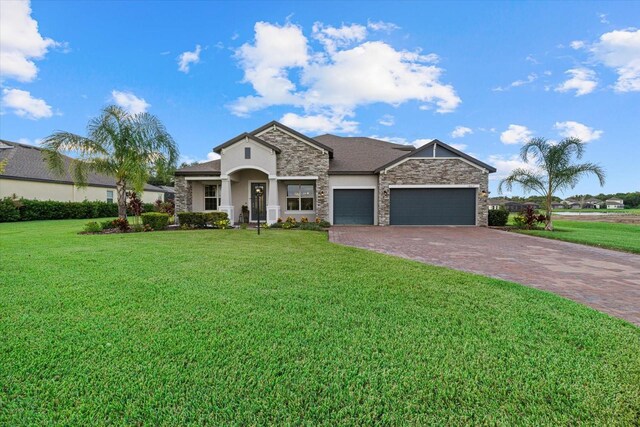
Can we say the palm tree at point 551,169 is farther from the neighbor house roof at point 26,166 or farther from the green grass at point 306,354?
the neighbor house roof at point 26,166

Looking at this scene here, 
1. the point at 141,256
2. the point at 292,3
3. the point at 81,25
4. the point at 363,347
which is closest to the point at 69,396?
the point at 363,347

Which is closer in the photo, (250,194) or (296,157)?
(296,157)

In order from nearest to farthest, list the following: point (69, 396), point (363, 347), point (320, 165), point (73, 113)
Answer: point (69, 396), point (363, 347), point (320, 165), point (73, 113)

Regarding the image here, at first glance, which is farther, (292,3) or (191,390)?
(292,3)

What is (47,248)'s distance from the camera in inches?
326

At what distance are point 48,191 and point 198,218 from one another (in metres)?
17.1

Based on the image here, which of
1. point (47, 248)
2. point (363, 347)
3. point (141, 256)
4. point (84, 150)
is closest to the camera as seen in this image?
point (363, 347)

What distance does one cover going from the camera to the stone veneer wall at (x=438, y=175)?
16812 mm

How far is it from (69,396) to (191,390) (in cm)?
88

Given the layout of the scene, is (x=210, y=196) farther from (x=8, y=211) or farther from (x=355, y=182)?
(x=8, y=211)

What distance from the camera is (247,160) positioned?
1647 cm

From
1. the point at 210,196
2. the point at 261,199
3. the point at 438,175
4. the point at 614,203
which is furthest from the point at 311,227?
the point at 614,203

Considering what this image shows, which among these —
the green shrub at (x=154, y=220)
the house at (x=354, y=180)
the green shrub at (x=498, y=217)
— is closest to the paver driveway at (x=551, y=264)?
the house at (x=354, y=180)

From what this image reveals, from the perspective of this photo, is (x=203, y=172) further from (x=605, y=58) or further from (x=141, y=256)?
(x=605, y=58)
